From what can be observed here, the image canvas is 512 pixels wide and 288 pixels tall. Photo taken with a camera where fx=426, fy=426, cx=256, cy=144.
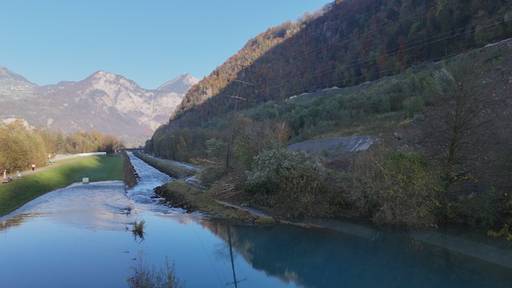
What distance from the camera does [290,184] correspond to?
99.9 ft

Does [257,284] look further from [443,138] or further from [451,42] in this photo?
[451,42]

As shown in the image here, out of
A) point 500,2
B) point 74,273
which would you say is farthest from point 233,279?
point 500,2

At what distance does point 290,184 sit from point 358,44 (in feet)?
367

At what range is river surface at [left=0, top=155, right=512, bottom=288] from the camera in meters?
17.2

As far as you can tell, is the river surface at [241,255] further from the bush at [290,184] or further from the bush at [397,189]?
the bush at [290,184]

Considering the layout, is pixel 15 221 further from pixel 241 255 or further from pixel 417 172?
pixel 417 172

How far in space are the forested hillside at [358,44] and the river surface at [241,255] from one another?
5586 cm

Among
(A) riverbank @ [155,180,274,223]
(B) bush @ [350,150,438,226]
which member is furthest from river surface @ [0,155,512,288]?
(A) riverbank @ [155,180,274,223]

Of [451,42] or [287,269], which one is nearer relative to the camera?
[287,269]

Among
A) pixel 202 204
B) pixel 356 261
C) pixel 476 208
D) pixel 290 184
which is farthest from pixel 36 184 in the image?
pixel 476 208

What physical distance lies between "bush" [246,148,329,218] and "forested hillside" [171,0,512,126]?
159ft

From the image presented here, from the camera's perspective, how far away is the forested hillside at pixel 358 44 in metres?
86.6

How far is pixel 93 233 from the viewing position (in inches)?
1032

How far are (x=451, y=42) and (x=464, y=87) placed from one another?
73136mm
